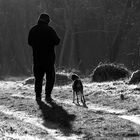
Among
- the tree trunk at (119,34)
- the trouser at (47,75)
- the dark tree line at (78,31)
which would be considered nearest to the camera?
the trouser at (47,75)

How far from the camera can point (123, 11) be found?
1866 inches

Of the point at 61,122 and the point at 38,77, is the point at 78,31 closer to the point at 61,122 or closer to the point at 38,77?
the point at 38,77

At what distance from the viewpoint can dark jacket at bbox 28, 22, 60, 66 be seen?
44.0 feet

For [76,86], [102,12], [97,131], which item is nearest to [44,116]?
[97,131]

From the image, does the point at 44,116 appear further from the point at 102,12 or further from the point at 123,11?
the point at 102,12

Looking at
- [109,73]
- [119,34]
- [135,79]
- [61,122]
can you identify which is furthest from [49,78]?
[119,34]

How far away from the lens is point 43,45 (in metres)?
13.5

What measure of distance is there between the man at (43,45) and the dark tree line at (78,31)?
30.9 m

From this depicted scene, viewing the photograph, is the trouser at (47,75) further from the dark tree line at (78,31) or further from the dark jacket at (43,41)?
the dark tree line at (78,31)

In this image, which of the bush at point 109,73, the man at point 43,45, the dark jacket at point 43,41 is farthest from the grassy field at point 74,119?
the bush at point 109,73

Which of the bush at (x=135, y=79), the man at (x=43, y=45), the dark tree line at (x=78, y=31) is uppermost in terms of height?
the man at (x=43, y=45)

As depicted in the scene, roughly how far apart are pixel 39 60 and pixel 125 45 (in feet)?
142

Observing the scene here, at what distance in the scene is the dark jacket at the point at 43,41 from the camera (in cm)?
1341

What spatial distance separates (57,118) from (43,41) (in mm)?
3394
